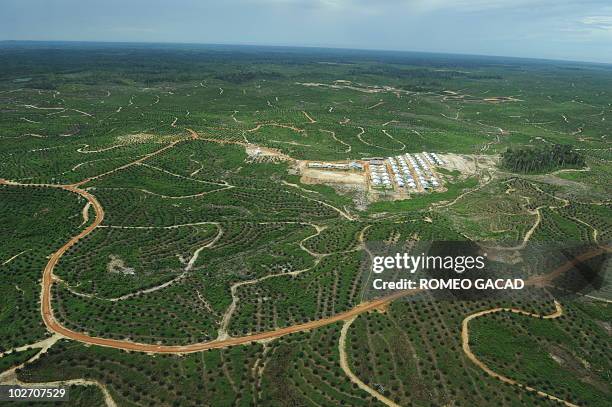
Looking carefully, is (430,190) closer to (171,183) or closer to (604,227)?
(604,227)

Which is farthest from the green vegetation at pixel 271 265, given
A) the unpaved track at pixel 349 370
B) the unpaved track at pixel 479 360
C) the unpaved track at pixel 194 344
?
the unpaved track at pixel 194 344

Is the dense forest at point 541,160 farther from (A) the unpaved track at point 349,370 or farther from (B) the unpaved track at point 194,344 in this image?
(A) the unpaved track at point 349,370

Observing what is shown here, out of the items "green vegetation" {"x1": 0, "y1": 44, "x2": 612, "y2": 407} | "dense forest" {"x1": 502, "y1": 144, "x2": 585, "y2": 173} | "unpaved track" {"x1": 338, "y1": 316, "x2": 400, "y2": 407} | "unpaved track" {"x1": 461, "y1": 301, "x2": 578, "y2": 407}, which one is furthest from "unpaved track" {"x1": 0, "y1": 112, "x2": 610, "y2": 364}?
"dense forest" {"x1": 502, "y1": 144, "x2": 585, "y2": 173}

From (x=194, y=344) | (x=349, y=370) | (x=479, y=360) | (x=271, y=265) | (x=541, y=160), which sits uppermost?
(x=541, y=160)


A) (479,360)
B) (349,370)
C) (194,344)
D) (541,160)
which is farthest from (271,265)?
(541,160)

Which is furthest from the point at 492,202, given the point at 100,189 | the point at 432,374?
the point at 100,189

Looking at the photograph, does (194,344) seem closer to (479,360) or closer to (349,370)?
(349,370)

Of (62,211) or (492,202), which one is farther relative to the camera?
(492,202)

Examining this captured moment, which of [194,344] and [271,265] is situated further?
[271,265]

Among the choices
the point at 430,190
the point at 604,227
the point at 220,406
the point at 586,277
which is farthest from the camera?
the point at 430,190
